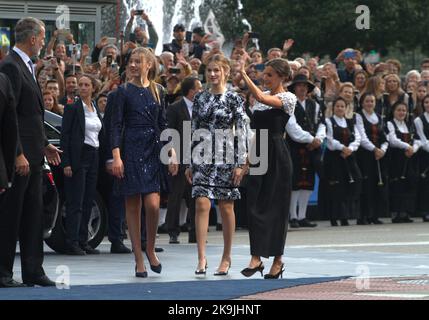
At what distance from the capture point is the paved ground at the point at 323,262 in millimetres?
11852

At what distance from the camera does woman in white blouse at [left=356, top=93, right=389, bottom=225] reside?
22.8 meters

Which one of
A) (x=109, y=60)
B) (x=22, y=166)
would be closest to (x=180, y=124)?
(x=109, y=60)

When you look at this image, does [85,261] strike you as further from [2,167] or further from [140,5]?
[140,5]

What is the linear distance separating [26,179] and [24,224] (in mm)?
404

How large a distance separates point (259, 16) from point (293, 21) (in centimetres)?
204

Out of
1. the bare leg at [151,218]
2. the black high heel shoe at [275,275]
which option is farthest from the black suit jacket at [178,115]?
the black high heel shoe at [275,275]

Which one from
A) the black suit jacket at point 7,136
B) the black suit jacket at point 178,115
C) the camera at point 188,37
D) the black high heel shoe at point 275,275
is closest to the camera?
the black suit jacket at point 7,136

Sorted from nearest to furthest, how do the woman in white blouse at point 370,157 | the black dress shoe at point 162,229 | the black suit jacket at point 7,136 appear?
the black suit jacket at point 7,136, the black dress shoe at point 162,229, the woman in white blouse at point 370,157

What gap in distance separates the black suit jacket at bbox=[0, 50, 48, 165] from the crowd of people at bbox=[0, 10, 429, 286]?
0.03ft

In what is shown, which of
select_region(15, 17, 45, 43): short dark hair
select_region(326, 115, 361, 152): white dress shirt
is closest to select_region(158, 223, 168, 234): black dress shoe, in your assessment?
select_region(326, 115, 361, 152): white dress shirt

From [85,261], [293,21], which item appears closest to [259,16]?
[293,21]

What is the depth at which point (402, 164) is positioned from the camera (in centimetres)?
2344

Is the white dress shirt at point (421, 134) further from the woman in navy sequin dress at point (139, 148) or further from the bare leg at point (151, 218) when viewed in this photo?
the bare leg at point (151, 218)

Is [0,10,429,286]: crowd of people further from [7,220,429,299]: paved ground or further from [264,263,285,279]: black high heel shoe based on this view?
[7,220,429,299]: paved ground
